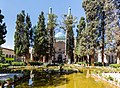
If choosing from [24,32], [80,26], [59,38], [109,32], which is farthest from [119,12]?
[59,38]

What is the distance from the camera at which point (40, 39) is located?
166 feet

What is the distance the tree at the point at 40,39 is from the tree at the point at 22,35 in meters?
2.50

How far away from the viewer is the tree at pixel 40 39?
1982 inches

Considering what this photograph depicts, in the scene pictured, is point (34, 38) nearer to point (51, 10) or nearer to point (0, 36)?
point (51, 10)

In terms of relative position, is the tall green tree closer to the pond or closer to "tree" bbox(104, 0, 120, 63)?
"tree" bbox(104, 0, 120, 63)

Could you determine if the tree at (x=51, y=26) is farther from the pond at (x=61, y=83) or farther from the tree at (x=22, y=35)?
the pond at (x=61, y=83)

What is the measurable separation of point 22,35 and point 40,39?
411 cm

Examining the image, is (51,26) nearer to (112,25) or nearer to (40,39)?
(40,39)

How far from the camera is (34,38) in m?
52.2

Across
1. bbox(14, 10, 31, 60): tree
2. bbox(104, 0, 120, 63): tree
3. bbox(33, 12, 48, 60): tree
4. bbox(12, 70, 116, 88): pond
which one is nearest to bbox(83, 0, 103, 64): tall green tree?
bbox(104, 0, 120, 63): tree

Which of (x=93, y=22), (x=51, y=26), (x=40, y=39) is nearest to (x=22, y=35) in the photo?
(x=40, y=39)

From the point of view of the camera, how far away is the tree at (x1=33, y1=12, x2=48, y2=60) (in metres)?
50.3

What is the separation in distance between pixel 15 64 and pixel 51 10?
69.7ft

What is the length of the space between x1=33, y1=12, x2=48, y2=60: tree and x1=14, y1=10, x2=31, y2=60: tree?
2497mm
